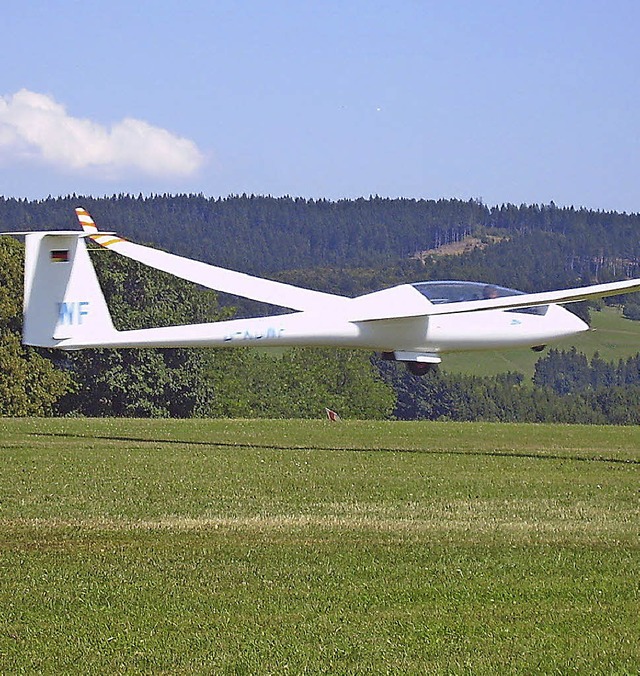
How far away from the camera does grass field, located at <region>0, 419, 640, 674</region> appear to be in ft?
25.0

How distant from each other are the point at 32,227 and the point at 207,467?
149857 mm

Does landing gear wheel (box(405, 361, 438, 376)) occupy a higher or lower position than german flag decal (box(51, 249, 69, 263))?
lower

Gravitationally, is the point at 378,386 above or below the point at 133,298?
below

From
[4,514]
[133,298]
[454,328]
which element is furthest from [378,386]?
[4,514]

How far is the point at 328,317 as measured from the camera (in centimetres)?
2088

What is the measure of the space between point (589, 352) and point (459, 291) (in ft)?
348

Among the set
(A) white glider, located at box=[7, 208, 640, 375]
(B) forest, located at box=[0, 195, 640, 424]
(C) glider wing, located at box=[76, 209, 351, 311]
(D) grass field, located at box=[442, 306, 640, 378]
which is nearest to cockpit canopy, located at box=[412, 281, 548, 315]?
(A) white glider, located at box=[7, 208, 640, 375]

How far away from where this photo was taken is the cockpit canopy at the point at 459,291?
2072 centimetres

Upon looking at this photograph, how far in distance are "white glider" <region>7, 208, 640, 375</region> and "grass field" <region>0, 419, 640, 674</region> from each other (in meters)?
2.08

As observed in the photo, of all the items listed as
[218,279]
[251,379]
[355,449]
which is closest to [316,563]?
[355,449]

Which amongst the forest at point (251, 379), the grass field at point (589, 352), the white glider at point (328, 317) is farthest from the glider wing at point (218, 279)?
the grass field at point (589, 352)

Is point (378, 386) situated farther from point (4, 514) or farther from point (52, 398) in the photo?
point (4, 514)

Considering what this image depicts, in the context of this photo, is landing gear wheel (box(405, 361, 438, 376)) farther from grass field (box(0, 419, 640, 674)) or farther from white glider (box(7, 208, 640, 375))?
grass field (box(0, 419, 640, 674))

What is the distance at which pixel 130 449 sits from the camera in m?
19.8
